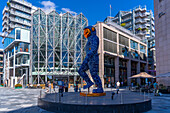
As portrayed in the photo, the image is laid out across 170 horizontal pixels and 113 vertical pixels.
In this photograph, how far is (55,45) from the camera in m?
49.9

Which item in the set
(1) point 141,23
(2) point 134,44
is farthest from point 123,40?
(1) point 141,23

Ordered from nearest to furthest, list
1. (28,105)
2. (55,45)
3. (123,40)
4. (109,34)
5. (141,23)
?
(28,105) → (109,34) → (55,45) → (123,40) → (141,23)

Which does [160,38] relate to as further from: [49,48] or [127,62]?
[49,48]

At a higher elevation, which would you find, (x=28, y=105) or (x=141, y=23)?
(x=141, y=23)

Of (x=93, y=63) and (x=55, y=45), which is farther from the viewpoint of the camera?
(x=55, y=45)

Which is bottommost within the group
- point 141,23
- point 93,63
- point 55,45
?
point 93,63

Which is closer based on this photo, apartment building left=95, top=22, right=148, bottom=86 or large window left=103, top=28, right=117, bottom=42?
apartment building left=95, top=22, right=148, bottom=86

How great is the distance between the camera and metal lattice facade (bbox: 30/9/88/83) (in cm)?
4822

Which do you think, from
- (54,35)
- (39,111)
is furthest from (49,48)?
(39,111)

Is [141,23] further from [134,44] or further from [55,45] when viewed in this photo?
[55,45]

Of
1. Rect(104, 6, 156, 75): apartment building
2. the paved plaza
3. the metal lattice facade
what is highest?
Rect(104, 6, 156, 75): apartment building

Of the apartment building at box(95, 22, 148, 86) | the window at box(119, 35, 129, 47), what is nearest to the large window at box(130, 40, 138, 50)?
the apartment building at box(95, 22, 148, 86)

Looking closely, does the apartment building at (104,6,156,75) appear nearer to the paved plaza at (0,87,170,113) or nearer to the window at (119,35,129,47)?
the window at (119,35,129,47)

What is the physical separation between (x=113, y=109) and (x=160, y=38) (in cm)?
2385
